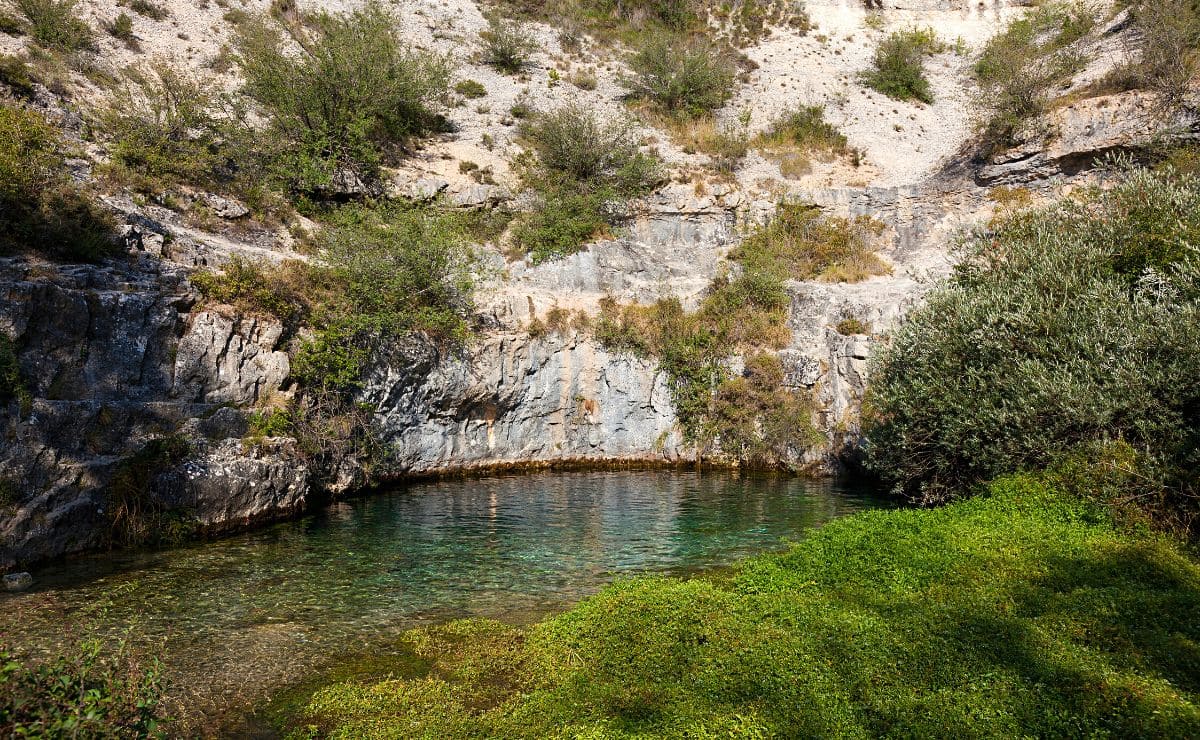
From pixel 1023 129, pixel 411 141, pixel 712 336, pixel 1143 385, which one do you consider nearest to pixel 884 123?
pixel 1023 129

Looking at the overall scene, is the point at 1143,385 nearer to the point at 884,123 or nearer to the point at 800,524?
the point at 800,524

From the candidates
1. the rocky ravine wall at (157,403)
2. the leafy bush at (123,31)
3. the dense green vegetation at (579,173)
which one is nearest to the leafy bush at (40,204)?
the rocky ravine wall at (157,403)

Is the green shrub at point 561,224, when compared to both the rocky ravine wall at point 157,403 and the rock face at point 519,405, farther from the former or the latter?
the rocky ravine wall at point 157,403

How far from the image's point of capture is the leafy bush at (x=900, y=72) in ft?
125

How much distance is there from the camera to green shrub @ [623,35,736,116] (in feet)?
118

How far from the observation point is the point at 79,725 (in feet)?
11.4

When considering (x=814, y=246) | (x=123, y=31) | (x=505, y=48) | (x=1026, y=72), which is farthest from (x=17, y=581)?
(x=1026, y=72)

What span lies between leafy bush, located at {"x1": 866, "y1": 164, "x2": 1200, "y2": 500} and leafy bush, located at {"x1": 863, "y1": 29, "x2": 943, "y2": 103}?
91.9 feet

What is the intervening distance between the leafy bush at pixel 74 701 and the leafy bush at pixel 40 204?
577 inches

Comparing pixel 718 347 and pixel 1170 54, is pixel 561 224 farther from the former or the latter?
pixel 1170 54

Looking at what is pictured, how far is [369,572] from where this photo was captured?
10859 mm

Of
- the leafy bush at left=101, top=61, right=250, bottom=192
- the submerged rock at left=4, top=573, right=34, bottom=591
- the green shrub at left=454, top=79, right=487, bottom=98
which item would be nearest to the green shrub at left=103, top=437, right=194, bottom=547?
the submerged rock at left=4, top=573, right=34, bottom=591

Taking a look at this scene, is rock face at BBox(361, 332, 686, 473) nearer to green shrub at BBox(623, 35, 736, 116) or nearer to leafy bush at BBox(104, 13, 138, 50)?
green shrub at BBox(623, 35, 736, 116)

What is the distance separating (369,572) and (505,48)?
36316 millimetres
